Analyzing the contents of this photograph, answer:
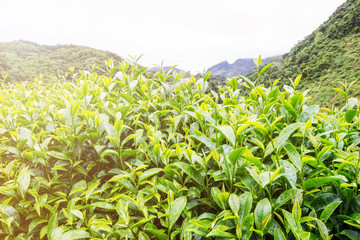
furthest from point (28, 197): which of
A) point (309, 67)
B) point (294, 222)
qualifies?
point (309, 67)

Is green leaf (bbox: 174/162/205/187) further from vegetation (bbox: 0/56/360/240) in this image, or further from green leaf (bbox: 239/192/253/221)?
green leaf (bbox: 239/192/253/221)

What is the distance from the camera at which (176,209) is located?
3.38 feet

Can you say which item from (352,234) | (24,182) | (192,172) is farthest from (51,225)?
(352,234)

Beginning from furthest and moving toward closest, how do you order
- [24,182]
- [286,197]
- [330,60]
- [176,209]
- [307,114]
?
1. [330,60]
2. [307,114]
3. [24,182]
4. [176,209]
5. [286,197]

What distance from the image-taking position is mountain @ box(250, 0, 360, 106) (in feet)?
148

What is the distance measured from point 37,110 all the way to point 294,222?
2421mm

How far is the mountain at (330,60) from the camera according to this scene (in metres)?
45.1

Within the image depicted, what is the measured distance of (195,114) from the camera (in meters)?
1.38

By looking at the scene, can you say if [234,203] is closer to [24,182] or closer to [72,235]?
[72,235]

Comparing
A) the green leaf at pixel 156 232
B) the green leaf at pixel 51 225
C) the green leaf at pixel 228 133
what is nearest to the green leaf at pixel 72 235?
the green leaf at pixel 51 225

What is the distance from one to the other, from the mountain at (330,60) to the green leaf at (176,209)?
50041 millimetres

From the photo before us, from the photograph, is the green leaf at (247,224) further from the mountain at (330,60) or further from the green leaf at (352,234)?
the mountain at (330,60)

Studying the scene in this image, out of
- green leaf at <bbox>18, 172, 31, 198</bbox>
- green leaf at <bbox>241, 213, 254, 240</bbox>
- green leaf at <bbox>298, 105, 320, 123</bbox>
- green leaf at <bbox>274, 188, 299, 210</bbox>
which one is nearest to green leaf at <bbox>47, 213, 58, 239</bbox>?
green leaf at <bbox>18, 172, 31, 198</bbox>

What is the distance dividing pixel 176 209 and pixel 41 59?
5853cm
